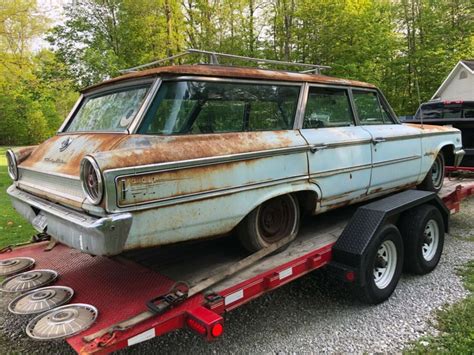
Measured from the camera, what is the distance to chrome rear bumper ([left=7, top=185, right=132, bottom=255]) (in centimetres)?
225

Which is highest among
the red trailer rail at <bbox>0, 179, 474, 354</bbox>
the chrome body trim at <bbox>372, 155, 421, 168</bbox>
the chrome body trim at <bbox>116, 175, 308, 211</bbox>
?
the chrome body trim at <bbox>116, 175, 308, 211</bbox>

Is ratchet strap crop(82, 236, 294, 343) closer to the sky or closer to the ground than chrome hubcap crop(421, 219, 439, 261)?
closer to the sky

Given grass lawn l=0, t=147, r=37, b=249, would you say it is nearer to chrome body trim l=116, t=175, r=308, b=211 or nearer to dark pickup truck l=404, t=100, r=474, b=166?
chrome body trim l=116, t=175, r=308, b=211

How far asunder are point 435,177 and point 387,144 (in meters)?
1.77

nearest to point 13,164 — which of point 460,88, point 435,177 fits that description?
point 435,177

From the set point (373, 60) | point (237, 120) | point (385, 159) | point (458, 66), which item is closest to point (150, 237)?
point (237, 120)

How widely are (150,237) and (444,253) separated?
4127 mm

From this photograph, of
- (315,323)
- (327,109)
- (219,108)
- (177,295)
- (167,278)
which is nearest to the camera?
(177,295)

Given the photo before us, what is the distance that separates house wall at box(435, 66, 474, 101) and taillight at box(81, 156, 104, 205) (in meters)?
23.0

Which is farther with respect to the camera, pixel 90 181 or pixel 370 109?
pixel 370 109

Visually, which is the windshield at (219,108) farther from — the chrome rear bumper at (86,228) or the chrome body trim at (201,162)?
the chrome rear bumper at (86,228)

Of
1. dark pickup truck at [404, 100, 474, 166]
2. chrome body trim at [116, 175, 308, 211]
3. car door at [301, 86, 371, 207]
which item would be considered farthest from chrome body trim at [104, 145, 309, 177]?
dark pickup truck at [404, 100, 474, 166]

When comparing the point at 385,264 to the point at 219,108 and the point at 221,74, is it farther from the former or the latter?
the point at 221,74

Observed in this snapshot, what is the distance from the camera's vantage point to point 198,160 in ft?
8.66
